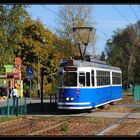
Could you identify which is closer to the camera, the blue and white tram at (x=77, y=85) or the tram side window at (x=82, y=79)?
the blue and white tram at (x=77, y=85)

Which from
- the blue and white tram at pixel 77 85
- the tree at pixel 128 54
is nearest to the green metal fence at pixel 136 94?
the blue and white tram at pixel 77 85

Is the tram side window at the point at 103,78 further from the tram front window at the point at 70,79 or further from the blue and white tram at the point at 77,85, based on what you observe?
the tram front window at the point at 70,79

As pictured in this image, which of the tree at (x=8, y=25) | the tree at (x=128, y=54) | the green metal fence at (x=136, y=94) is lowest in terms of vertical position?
the green metal fence at (x=136, y=94)

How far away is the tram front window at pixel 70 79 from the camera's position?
2574cm

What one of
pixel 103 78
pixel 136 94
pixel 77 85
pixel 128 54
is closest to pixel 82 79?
pixel 77 85

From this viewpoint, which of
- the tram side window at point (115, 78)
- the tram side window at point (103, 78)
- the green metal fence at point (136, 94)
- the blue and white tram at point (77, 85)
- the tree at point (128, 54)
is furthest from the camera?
the tree at point (128, 54)

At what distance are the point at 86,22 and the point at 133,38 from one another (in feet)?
107

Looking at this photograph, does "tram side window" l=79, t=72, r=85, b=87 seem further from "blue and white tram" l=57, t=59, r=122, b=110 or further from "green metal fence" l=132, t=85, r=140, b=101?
"green metal fence" l=132, t=85, r=140, b=101

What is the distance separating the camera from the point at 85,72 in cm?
2602

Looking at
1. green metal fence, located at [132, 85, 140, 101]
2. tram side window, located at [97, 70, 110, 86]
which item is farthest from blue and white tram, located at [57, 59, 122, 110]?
green metal fence, located at [132, 85, 140, 101]

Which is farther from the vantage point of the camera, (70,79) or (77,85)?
(70,79)

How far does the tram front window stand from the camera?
25741mm

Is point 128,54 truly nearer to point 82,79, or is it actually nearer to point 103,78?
point 103,78

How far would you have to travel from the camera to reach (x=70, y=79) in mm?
25891
